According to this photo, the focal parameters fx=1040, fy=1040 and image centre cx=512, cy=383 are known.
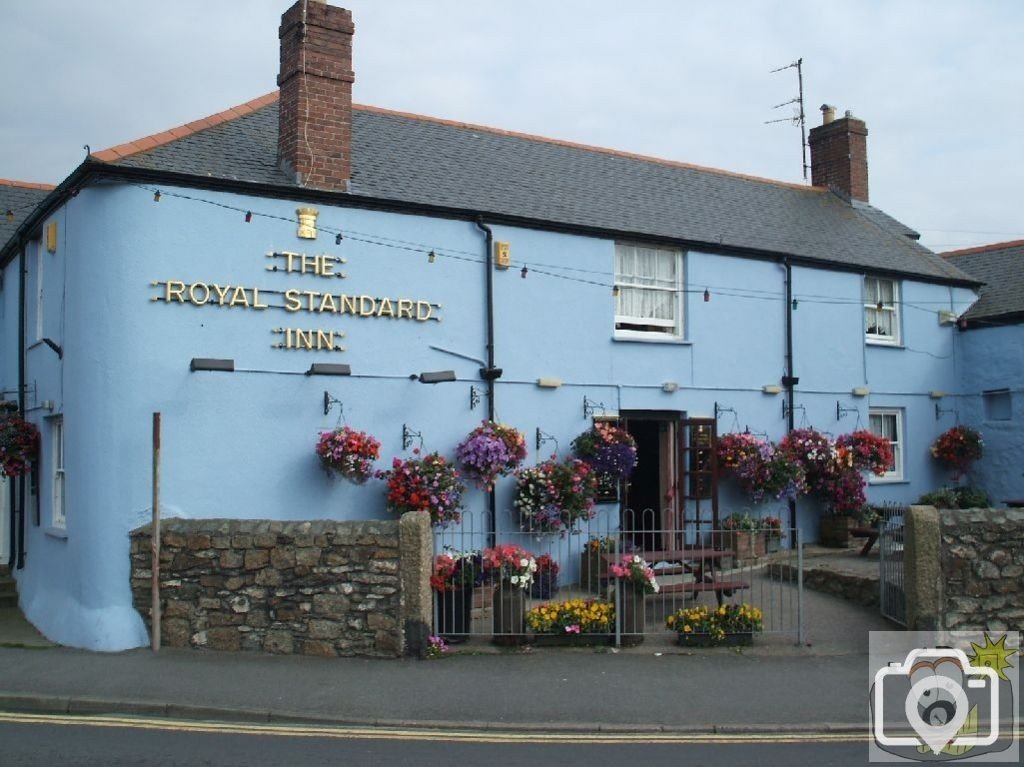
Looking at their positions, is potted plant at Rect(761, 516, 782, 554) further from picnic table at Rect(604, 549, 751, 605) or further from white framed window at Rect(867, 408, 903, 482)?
white framed window at Rect(867, 408, 903, 482)

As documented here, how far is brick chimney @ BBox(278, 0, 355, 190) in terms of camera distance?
1300cm

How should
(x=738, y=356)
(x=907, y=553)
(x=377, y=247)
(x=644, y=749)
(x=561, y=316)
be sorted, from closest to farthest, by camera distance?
1. (x=644, y=749)
2. (x=907, y=553)
3. (x=377, y=247)
4. (x=561, y=316)
5. (x=738, y=356)

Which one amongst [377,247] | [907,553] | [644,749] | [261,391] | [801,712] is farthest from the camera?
[377,247]

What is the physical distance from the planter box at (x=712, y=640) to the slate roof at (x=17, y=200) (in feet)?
42.6

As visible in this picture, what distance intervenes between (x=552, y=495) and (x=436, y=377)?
2.16 m

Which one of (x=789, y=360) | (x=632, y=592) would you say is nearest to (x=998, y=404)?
(x=789, y=360)

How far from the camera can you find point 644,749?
7.70 m

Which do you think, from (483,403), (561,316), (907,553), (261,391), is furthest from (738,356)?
(261,391)

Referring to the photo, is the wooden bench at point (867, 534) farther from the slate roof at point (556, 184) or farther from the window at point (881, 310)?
the slate roof at point (556, 184)

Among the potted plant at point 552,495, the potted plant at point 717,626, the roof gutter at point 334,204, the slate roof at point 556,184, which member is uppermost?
the slate roof at point 556,184

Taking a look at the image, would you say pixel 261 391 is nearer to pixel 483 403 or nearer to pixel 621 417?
pixel 483 403

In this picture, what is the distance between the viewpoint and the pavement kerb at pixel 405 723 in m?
8.22

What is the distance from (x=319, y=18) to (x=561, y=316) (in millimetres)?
5102

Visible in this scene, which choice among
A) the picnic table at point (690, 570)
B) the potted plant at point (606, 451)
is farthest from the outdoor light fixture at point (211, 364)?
the potted plant at point (606, 451)
